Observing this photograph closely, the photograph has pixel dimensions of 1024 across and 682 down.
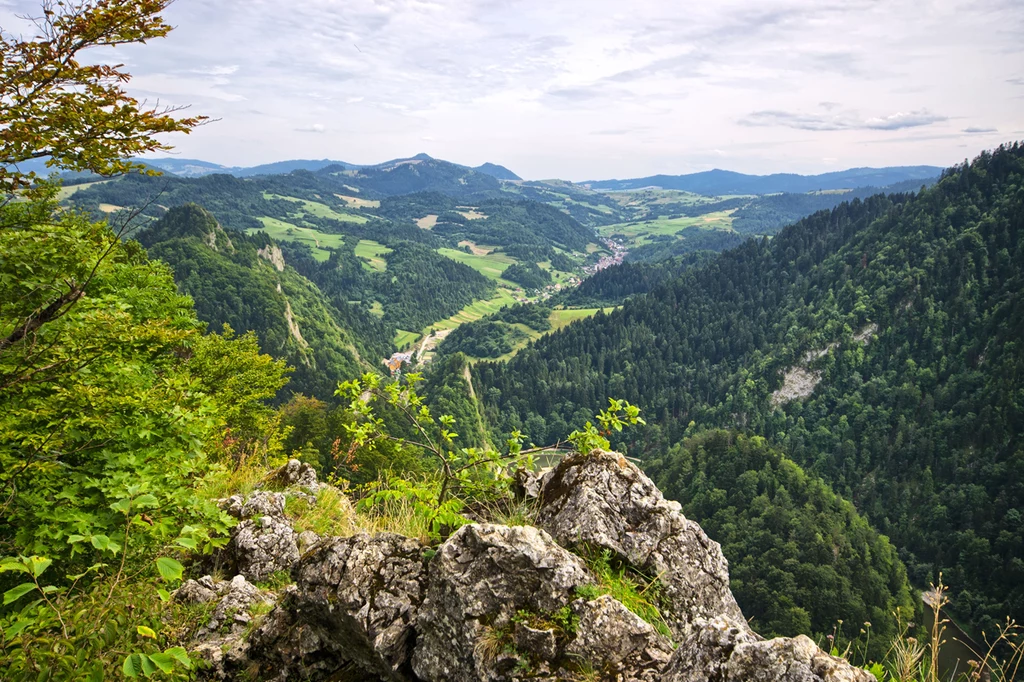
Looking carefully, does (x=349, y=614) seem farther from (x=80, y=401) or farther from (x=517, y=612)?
(x=80, y=401)

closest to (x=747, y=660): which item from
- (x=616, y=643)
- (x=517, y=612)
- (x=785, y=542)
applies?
(x=616, y=643)

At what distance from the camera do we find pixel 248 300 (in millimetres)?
151250

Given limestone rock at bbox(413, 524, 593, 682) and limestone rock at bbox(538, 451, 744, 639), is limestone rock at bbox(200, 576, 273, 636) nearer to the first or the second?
limestone rock at bbox(413, 524, 593, 682)

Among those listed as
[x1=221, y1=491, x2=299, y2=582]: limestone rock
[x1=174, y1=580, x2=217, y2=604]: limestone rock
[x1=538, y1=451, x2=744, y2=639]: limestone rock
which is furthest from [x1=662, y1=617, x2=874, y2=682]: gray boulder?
[x1=221, y1=491, x2=299, y2=582]: limestone rock

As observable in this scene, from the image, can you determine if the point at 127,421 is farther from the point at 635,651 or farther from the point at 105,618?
the point at 635,651

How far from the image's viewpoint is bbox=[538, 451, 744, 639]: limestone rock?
7.72 metres

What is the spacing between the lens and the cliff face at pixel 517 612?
225 inches

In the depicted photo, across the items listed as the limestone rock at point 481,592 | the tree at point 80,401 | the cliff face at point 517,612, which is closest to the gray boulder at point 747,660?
the cliff face at point 517,612

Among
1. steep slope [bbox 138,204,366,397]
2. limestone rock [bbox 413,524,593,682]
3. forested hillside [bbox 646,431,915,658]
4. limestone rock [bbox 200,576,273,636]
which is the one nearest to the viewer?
limestone rock [bbox 413,524,593,682]

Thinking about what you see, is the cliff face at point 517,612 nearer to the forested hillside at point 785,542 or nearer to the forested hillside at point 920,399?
the forested hillside at point 785,542

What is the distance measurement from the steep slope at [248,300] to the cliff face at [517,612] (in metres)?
118

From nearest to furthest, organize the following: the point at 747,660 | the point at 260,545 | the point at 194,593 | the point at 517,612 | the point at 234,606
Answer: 1. the point at 747,660
2. the point at 517,612
3. the point at 234,606
4. the point at 194,593
5. the point at 260,545

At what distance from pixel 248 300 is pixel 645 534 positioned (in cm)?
16230

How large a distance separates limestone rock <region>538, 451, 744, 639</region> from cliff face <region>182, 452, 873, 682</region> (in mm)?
20
